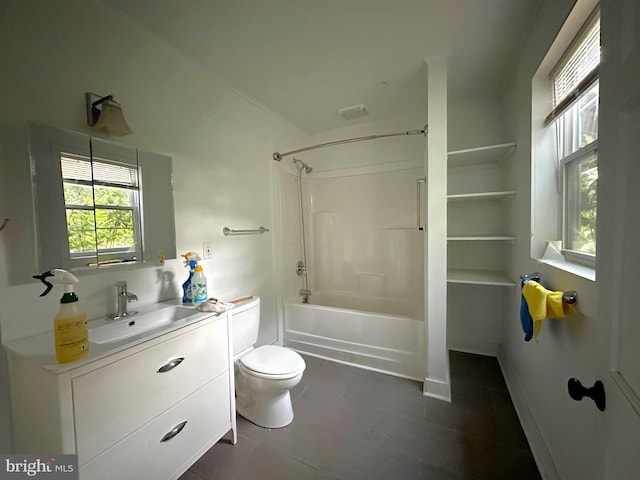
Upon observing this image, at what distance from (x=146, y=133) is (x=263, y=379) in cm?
164

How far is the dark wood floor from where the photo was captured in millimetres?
1317

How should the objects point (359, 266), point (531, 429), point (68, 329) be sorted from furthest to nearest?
point (359, 266) → point (531, 429) → point (68, 329)

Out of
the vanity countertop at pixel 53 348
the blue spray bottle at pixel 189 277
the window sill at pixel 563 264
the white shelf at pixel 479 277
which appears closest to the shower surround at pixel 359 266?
the white shelf at pixel 479 277

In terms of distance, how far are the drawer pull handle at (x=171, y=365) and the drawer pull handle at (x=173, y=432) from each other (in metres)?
0.30

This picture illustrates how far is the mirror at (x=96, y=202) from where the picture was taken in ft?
3.76

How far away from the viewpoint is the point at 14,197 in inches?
42.0

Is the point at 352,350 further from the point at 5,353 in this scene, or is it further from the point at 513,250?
the point at 5,353

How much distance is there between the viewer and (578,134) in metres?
1.27

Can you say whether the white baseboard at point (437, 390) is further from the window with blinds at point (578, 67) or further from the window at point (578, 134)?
the window with blinds at point (578, 67)

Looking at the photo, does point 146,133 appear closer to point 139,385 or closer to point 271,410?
point 139,385

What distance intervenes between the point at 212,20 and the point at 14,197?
4.31 feet

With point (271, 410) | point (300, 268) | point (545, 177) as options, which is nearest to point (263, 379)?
point (271, 410)

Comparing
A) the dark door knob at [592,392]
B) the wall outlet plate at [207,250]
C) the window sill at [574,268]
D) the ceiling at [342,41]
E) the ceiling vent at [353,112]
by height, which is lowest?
the dark door knob at [592,392]

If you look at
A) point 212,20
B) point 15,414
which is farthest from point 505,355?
Answer: point 212,20
